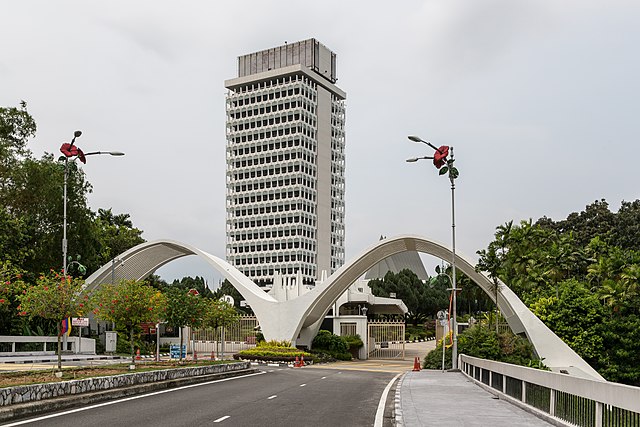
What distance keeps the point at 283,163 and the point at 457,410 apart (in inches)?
4908

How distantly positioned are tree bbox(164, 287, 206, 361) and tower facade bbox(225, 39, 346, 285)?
330 feet

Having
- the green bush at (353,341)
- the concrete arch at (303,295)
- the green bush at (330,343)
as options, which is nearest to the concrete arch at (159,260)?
the concrete arch at (303,295)

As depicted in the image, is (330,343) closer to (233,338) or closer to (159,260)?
(233,338)

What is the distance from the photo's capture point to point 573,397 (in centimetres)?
1264

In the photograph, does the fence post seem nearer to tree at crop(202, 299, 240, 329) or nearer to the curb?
the curb

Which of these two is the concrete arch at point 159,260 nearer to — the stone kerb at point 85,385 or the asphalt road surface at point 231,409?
the stone kerb at point 85,385

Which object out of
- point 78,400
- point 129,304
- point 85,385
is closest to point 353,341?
point 129,304

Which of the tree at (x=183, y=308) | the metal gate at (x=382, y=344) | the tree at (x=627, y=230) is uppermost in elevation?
the tree at (x=627, y=230)

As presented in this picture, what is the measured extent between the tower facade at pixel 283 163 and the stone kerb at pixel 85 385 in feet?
363

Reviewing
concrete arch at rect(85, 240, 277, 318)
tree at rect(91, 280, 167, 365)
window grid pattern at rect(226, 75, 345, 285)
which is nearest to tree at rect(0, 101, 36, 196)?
concrete arch at rect(85, 240, 277, 318)

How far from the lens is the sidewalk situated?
13281mm

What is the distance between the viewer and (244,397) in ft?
65.4

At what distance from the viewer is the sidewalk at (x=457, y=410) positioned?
1328cm

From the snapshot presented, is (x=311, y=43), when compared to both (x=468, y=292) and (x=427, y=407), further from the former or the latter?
(x=427, y=407)
